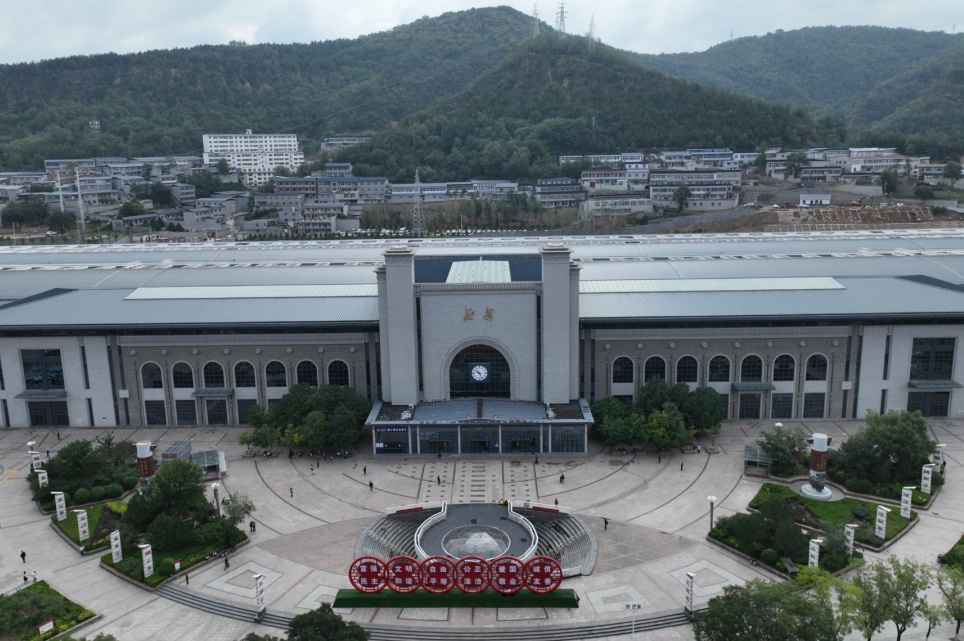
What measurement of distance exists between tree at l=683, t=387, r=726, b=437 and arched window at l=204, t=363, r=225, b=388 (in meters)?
30.4

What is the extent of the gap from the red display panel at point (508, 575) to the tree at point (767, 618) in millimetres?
7502

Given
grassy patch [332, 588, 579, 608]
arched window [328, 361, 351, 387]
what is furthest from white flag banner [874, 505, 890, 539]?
arched window [328, 361, 351, 387]

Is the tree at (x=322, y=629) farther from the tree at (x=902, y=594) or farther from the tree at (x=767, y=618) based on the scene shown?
the tree at (x=902, y=594)

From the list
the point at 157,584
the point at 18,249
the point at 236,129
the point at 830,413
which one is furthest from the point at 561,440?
the point at 236,129

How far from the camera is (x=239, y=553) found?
113ft

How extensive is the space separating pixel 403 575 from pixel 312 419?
52.1ft

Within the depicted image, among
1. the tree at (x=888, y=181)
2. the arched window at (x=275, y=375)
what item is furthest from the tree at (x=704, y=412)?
the tree at (x=888, y=181)

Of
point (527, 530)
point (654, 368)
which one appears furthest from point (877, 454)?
point (527, 530)

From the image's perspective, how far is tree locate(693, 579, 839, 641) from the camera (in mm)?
24203

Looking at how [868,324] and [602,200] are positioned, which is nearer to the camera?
[868,324]

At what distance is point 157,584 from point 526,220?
96556 millimetres

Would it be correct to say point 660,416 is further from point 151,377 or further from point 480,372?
point 151,377

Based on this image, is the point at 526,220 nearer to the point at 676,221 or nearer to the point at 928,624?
the point at 676,221

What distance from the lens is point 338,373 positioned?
49531 millimetres
